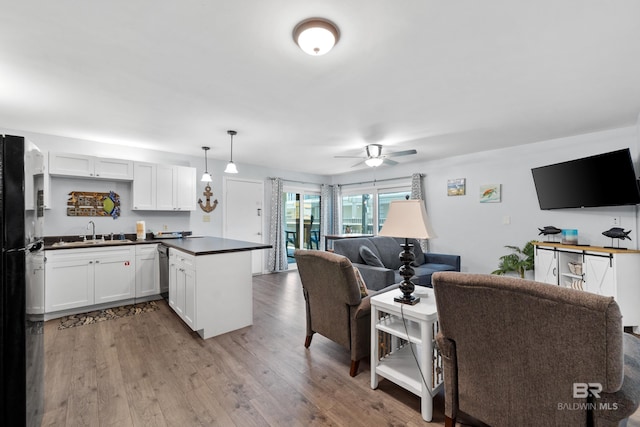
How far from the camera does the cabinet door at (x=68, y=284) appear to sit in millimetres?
3281

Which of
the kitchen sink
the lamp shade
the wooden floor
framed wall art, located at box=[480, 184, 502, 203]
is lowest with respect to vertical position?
the wooden floor

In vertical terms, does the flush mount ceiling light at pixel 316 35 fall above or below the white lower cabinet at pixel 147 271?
above

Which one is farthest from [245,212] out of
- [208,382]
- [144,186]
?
[208,382]

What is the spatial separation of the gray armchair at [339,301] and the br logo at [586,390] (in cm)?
127

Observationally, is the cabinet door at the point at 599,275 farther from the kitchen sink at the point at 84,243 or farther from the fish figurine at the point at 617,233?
the kitchen sink at the point at 84,243

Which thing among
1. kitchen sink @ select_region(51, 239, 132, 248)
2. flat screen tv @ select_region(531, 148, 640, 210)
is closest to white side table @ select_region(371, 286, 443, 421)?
flat screen tv @ select_region(531, 148, 640, 210)

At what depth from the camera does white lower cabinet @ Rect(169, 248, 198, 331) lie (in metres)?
2.85

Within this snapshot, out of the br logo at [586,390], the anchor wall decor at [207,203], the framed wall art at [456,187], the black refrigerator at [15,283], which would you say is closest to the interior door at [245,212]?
the anchor wall decor at [207,203]

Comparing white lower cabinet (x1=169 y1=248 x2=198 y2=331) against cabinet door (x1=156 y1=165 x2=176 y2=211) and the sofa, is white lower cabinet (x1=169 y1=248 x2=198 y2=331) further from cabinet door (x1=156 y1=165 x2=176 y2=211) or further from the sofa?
the sofa

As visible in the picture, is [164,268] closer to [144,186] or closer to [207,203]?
[144,186]

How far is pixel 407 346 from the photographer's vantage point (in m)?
2.29

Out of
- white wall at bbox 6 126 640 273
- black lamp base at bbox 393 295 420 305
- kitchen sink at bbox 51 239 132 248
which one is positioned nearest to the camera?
black lamp base at bbox 393 295 420 305

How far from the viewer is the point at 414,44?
1.77 metres

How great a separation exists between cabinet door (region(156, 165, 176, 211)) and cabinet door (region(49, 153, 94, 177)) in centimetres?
84
